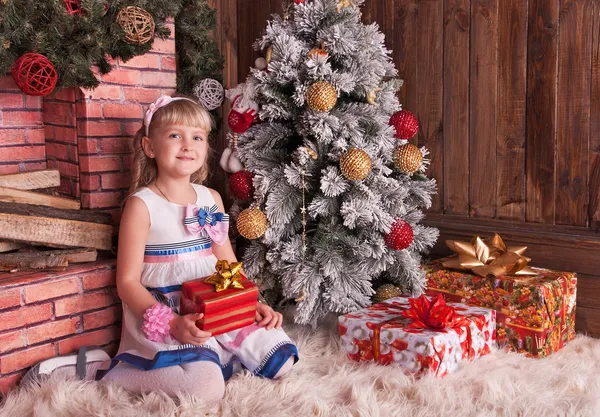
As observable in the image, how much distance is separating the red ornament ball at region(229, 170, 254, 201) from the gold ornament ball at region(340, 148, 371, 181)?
0.37 metres

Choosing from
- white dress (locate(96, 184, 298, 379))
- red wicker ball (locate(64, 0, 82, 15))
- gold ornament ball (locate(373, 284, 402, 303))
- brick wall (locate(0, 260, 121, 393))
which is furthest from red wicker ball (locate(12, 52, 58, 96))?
gold ornament ball (locate(373, 284, 402, 303))

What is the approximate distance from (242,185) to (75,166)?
0.61m

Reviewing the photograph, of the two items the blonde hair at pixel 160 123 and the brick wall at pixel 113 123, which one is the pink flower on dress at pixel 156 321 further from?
the brick wall at pixel 113 123

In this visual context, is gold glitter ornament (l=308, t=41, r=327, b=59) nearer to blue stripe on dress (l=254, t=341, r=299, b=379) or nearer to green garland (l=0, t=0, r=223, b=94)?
green garland (l=0, t=0, r=223, b=94)

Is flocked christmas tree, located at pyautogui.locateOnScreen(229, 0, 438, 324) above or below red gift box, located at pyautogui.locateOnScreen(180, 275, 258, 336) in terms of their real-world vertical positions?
above

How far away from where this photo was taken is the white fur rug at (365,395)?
5.55 feet

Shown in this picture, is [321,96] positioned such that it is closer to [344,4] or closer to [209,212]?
[344,4]

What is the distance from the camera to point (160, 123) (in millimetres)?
2123

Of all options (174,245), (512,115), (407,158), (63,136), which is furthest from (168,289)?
(512,115)

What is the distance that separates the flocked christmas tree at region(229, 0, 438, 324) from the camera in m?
2.26

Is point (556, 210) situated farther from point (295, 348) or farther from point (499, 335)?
point (295, 348)

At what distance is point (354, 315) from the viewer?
2.16 meters

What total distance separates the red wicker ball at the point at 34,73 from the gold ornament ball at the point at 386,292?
1361 millimetres

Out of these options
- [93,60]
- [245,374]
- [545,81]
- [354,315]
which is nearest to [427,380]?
[354,315]
